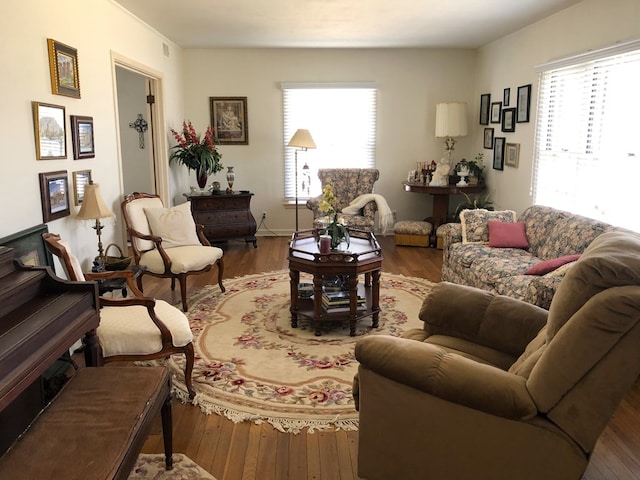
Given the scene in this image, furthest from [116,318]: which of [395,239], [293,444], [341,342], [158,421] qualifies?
[395,239]

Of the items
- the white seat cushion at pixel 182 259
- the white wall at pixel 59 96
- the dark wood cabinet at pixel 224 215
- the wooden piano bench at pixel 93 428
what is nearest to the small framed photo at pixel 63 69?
the white wall at pixel 59 96

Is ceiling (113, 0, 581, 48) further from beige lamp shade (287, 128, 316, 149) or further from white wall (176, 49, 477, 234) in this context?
beige lamp shade (287, 128, 316, 149)

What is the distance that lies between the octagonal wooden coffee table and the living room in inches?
62.7

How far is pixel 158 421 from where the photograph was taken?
8.60 ft

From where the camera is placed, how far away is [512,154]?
579cm

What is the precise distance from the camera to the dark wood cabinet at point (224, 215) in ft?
20.3

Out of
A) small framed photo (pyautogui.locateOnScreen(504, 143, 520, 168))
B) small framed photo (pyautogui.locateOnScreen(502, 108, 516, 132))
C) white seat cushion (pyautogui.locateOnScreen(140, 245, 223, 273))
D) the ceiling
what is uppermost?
the ceiling

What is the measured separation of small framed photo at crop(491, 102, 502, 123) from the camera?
6145 mm

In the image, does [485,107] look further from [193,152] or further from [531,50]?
[193,152]

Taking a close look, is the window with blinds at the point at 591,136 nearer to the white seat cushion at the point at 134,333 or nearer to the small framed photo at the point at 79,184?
the white seat cushion at the point at 134,333

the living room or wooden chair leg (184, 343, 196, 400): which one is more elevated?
the living room

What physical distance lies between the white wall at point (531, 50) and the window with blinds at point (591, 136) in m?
0.12

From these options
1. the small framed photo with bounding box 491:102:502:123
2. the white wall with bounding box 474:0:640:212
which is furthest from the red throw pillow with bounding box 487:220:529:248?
the small framed photo with bounding box 491:102:502:123

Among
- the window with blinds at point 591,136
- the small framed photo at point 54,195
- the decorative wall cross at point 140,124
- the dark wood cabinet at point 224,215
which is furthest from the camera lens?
the decorative wall cross at point 140,124
